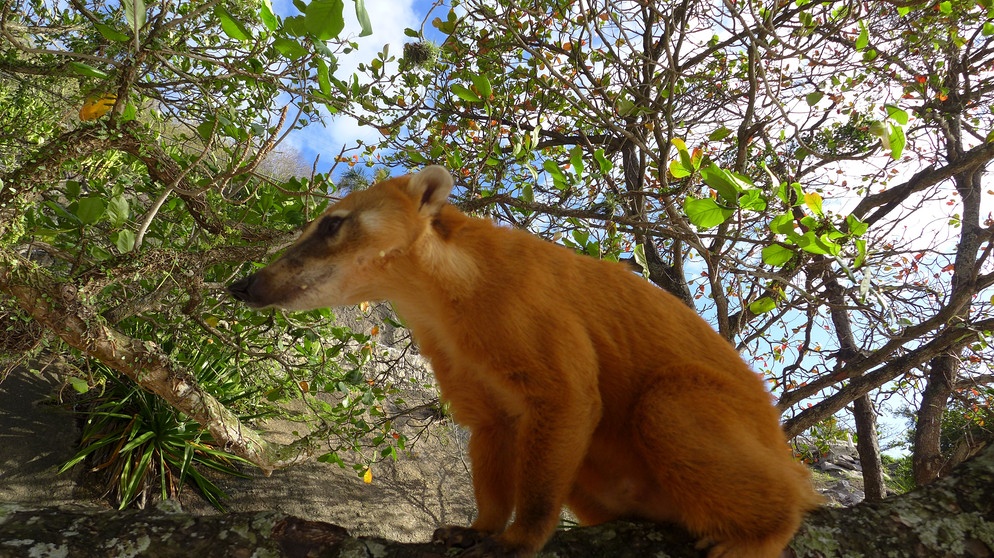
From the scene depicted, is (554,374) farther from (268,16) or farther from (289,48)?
(268,16)

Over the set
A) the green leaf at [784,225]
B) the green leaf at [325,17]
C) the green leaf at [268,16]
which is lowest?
the green leaf at [325,17]

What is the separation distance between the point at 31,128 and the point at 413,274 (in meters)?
4.35

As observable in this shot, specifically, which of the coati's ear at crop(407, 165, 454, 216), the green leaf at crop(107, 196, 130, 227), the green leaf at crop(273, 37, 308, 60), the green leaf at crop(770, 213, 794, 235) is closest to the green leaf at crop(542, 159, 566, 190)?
the coati's ear at crop(407, 165, 454, 216)

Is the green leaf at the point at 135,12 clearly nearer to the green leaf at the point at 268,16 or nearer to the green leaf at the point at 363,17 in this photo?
the green leaf at the point at 268,16

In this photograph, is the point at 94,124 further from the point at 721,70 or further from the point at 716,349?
the point at 721,70

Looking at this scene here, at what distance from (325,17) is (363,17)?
0.24 m

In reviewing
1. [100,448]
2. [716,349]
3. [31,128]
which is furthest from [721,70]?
[100,448]

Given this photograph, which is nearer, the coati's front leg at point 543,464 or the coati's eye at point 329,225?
the coati's front leg at point 543,464

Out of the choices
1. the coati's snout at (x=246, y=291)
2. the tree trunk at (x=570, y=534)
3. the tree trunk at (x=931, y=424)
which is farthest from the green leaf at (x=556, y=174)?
the tree trunk at (x=931, y=424)

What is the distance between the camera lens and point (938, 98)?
560 cm

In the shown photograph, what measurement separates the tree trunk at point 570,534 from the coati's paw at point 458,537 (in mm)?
246

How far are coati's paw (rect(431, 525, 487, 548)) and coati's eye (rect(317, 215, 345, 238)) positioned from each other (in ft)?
4.36

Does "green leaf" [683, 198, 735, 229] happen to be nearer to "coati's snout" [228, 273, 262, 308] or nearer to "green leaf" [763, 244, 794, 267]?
"green leaf" [763, 244, 794, 267]

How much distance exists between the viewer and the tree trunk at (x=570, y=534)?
1.73 meters
